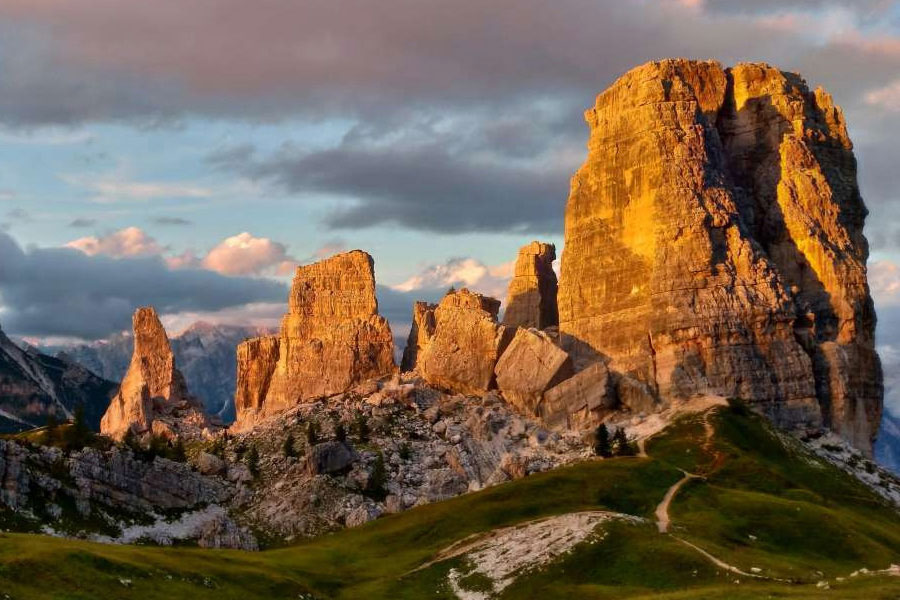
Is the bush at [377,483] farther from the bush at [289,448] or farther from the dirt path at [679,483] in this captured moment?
the dirt path at [679,483]

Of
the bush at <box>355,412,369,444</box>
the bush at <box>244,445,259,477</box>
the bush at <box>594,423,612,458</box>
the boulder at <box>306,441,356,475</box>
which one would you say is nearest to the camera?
the bush at <box>594,423,612,458</box>

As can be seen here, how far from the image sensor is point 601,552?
105188mm

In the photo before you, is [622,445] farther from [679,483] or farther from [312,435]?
[312,435]

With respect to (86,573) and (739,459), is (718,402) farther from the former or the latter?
(86,573)

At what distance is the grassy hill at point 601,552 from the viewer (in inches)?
3233

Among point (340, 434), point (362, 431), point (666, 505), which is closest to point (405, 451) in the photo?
point (340, 434)

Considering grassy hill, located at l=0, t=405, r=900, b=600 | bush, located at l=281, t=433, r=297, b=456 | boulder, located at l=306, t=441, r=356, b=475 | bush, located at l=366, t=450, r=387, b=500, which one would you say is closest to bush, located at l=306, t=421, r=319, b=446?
bush, located at l=281, t=433, r=297, b=456

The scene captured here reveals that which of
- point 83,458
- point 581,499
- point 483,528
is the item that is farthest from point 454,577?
point 83,458

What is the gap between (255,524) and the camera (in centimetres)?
16775

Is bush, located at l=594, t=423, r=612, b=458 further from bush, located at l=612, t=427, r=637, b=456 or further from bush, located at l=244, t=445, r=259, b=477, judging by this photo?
bush, located at l=244, t=445, r=259, b=477

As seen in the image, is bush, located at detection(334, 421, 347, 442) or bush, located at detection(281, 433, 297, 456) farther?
bush, located at detection(281, 433, 297, 456)

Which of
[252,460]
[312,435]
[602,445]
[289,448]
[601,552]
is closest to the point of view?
[601,552]

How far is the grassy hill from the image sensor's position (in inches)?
3233

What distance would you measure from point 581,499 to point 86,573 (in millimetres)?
65688
